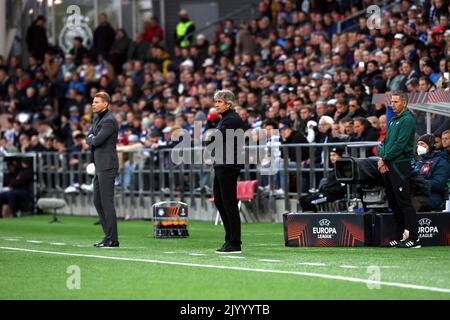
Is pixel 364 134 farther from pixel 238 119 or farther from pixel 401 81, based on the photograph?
pixel 238 119

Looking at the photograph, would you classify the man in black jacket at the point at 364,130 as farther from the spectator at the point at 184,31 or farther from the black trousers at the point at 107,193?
the spectator at the point at 184,31

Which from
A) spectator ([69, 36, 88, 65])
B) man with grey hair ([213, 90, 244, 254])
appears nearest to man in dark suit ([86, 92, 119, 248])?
man with grey hair ([213, 90, 244, 254])

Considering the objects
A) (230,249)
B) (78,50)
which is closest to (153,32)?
(78,50)

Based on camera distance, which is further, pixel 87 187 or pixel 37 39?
pixel 37 39

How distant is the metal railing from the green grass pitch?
158 inches

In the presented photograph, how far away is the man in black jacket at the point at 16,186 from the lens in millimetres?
30625

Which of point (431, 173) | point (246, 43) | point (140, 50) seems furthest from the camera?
point (140, 50)

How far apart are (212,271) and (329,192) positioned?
8426 mm

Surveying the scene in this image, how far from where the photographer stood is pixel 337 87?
2462 centimetres

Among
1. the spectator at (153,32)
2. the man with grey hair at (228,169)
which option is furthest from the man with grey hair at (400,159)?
the spectator at (153,32)

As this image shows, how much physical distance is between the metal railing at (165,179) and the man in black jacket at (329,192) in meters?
0.27

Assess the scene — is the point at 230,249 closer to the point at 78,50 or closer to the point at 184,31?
the point at 184,31

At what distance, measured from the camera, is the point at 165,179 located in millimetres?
27516
